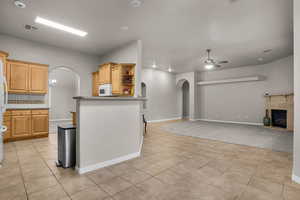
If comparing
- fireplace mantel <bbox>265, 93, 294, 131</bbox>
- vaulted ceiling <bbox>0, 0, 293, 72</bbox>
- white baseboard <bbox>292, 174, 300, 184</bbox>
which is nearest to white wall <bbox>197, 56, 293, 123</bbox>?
fireplace mantel <bbox>265, 93, 294, 131</bbox>

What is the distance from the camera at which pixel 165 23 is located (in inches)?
138

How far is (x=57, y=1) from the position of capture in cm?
273

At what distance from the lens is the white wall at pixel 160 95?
8.14 m

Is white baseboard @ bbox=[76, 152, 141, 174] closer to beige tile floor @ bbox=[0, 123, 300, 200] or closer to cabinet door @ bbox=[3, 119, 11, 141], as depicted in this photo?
beige tile floor @ bbox=[0, 123, 300, 200]

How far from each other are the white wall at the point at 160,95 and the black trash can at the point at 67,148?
555 cm

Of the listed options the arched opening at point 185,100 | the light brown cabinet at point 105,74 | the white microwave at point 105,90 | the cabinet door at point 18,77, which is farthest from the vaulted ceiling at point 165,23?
the arched opening at point 185,100

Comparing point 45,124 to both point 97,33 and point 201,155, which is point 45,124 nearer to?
point 97,33

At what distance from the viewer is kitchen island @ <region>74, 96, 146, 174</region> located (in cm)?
232

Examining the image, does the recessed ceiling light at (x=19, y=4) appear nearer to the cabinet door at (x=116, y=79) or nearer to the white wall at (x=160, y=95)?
the cabinet door at (x=116, y=79)

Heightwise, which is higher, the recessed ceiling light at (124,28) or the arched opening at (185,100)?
the recessed ceiling light at (124,28)

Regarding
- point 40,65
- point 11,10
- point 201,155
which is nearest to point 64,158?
point 201,155

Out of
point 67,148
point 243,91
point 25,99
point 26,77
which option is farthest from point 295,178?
point 25,99

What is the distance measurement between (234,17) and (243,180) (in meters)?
3.27

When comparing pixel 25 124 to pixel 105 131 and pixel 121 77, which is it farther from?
pixel 105 131
